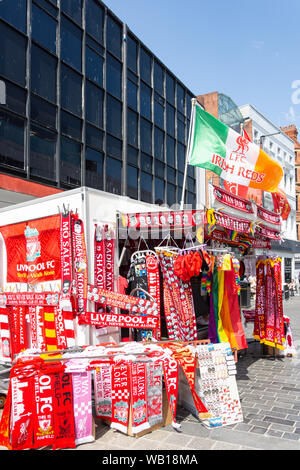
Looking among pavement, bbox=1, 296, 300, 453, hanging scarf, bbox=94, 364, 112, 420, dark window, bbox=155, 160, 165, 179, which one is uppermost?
dark window, bbox=155, 160, 165, 179

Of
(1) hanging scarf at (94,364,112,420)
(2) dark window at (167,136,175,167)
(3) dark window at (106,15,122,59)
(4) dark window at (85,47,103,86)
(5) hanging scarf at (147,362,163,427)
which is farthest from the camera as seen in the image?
(2) dark window at (167,136,175,167)

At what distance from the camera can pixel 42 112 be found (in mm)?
14547

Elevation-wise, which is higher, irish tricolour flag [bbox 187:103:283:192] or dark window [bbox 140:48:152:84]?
dark window [bbox 140:48:152:84]

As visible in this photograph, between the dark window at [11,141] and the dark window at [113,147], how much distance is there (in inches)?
202

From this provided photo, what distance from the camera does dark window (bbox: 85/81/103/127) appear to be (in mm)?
16938

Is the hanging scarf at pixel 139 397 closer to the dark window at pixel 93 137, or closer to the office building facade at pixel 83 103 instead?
the office building facade at pixel 83 103

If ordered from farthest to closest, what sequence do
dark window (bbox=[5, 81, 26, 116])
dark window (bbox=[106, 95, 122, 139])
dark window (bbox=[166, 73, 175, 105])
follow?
dark window (bbox=[166, 73, 175, 105])
dark window (bbox=[106, 95, 122, 139])
dark window (bbox=[5, 81, 26, 116])

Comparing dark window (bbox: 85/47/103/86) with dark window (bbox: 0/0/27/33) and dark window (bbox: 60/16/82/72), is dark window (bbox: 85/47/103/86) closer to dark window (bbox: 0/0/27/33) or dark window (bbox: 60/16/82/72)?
dark window (bbox: 60/16/82/72)

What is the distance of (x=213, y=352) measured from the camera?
15.7ft

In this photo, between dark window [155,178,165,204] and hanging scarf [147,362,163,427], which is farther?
dark window [155,178,165,204]

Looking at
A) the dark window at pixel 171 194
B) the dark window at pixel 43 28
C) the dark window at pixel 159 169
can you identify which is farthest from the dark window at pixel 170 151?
the dark window at pixel 43 28

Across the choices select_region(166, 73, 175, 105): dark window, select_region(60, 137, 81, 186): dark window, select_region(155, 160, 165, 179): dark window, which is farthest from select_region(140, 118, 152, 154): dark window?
select_region(60, 137, 81, 186): dark window

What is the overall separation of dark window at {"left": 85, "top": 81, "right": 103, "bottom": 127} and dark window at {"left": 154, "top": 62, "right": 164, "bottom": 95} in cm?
623
